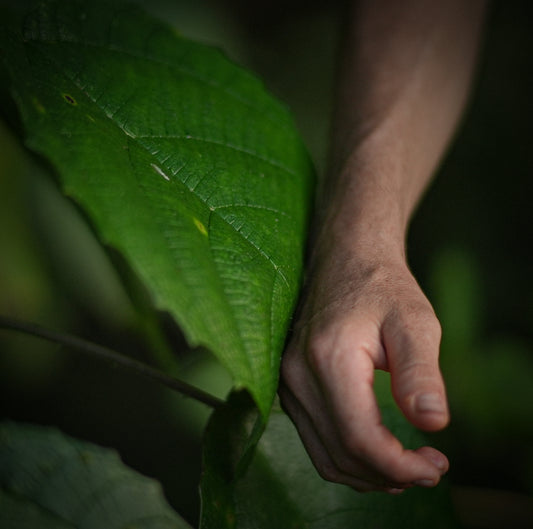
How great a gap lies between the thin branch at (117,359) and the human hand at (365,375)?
0.09 metres

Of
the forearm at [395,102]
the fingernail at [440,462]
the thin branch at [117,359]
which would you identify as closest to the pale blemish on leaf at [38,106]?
the thin branch at [117,359]

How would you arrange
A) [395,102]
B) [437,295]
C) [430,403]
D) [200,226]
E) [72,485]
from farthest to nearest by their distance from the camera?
1. [437,295]
2. [395,102]
3. [72,485]
4. [200,226]
5. [430,403]

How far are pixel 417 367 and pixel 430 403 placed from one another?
0.03 meters

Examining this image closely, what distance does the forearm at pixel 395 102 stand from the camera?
73 centimetres

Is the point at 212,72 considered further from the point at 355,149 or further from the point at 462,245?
the point at 462,245

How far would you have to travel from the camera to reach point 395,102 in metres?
0.88

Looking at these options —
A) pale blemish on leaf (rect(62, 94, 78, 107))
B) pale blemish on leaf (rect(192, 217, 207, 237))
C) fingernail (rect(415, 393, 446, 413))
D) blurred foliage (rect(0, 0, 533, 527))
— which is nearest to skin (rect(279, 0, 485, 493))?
fingernail (rect(415, 393, 446, 413))

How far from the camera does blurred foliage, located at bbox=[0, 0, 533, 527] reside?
124 cm

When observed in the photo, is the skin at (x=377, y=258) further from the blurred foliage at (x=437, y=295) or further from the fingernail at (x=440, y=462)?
the blurred foliage at (x=437, y=295)

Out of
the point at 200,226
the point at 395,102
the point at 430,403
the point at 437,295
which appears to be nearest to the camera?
the point at 430,403

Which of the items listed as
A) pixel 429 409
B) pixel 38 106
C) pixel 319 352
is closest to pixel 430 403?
pixel 429 409

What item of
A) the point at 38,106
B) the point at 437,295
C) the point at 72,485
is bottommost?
Result: the point at 72,485

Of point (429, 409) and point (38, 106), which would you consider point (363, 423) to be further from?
point (38, 106)

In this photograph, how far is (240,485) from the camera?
62 cm
